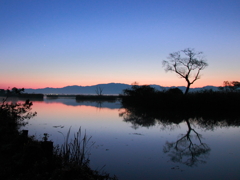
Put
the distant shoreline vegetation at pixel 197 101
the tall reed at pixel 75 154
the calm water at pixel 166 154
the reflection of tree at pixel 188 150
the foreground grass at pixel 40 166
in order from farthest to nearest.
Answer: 1. the distant shoreline vegetation at pixel 197 101
2. the reflection of tree at pixel 188 150
3. the calm water at pixel 166 154
4. the tall reed at pixel 75 154
5. the foreground grass at pixel 40 166

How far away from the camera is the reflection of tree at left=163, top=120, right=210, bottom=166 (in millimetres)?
7339

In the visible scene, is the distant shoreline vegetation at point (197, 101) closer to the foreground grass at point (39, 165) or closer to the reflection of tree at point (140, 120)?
the reflection of tree at point (140, 120)

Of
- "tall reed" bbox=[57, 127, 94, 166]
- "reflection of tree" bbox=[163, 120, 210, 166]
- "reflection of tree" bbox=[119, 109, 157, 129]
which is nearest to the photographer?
"tall reed" bbox=[57, 127, 94, 166]

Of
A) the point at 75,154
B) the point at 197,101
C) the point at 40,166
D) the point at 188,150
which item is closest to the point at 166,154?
the point at 188,150

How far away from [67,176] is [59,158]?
1475mm

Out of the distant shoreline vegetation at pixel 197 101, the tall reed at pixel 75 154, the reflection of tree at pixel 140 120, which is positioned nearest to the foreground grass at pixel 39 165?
the tall reed at pixel 75 154

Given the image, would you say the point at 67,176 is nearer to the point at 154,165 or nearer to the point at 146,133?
the point at 154,165

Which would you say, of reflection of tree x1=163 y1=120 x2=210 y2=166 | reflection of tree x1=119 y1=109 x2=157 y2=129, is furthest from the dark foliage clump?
reflection of tree x1=119 y1=109 x2=157 y2=129

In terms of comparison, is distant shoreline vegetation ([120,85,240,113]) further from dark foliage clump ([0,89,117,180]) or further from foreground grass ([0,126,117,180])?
foreground grass ([0,126,117,180])

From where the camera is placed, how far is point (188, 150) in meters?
8.61

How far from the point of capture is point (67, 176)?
14.8 feet

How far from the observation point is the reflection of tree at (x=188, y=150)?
7.34 metres

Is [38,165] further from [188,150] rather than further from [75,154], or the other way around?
[188,150]

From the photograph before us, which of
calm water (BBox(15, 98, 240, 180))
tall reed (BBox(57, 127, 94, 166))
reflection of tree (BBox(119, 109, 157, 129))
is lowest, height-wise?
calm water (BBox(15, 98, 240, 180))
